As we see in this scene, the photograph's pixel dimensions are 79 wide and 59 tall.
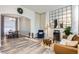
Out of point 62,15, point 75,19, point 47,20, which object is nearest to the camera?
point 75,19

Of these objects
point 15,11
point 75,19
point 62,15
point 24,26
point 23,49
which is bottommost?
point 23,49

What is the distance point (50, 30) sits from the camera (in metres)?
8.27

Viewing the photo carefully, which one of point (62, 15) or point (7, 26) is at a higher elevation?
point (62, 15)

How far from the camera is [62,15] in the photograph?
7.70m

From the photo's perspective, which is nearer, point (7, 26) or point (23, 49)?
point (23, 49)

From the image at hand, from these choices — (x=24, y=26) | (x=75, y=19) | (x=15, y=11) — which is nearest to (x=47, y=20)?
(x=75, y=19)

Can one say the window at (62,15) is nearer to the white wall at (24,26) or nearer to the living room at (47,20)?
the living room at (47,20)

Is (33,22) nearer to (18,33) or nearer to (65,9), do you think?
(18,33)

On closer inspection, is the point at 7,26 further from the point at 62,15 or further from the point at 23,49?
the point at 23,49

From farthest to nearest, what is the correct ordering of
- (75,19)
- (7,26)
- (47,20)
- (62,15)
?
(7,26) → (47,20) → (62,15) → (75,19)

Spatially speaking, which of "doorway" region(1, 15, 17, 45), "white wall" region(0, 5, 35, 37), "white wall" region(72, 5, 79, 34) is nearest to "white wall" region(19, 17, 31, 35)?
"white wall" region(0, 5, 35, 37)

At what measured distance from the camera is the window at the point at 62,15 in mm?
7280

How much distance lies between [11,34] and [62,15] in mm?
4952

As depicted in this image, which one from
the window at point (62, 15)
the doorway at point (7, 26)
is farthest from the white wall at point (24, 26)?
the window at point (62, 15)
